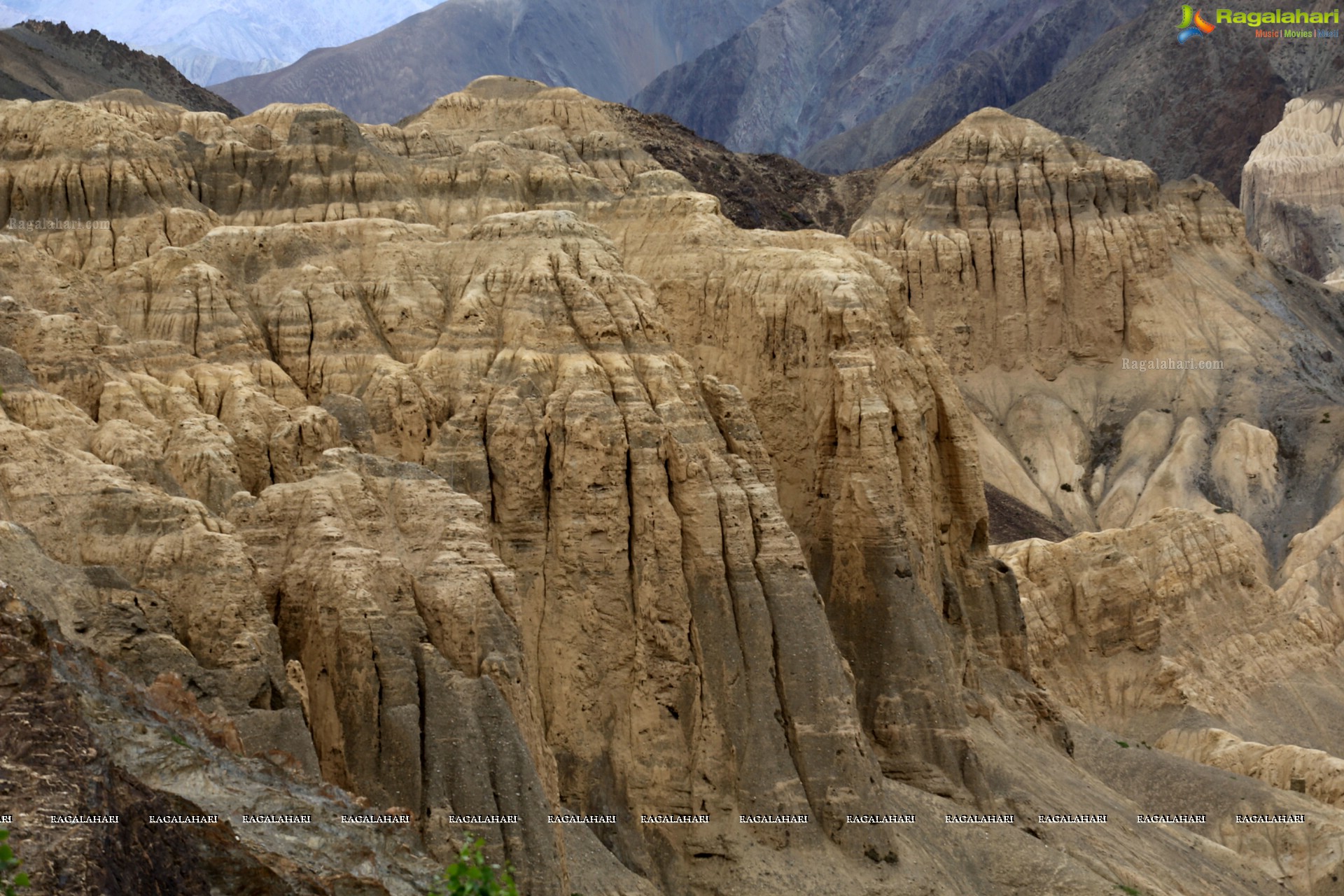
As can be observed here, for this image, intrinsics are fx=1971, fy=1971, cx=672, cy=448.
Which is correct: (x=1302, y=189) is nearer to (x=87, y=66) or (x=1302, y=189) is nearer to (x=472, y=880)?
(x=87, y=66)

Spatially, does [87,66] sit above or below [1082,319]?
above

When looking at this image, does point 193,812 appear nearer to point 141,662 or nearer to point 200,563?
point 141,662

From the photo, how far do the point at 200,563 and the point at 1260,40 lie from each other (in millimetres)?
178119

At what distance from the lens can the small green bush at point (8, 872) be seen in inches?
631

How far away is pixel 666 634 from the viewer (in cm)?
3925

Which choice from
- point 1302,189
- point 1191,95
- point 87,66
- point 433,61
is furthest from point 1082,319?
point 1191,95

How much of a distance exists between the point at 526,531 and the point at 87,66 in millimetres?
100081

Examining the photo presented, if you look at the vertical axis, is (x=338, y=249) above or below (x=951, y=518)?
above

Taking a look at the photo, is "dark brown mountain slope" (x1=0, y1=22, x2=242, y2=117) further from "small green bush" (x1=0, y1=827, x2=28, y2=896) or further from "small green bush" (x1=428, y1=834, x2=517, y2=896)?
"small green bush" (x1=0, y1=827, x2=28, y2=896)

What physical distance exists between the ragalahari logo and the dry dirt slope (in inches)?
5227

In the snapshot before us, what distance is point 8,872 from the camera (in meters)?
17.7

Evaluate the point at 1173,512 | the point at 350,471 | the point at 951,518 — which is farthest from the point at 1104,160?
the point at 350,471

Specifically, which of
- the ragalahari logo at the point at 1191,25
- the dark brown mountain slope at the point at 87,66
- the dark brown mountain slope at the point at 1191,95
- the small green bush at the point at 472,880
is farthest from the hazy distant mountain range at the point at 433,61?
the small green bush at the point at 472,880

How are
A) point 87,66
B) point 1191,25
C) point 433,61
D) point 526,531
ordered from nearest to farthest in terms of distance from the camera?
1. point 526,531
2. point 87,66
3. point 433,61
4. point 1191,25
